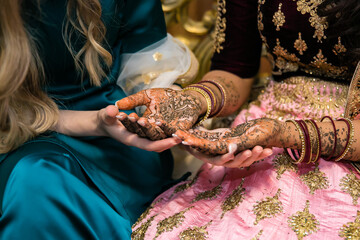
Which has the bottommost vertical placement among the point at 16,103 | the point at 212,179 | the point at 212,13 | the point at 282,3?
the point at 212,179

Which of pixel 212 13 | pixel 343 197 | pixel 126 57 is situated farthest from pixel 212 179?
pixel 212 13

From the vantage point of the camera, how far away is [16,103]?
756 mm

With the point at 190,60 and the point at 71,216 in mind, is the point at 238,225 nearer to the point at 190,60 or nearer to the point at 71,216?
the point at 71,216

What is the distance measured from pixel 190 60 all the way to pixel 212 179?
1.13 feet

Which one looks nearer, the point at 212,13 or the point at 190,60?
the point at 190,60

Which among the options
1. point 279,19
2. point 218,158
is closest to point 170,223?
point 218,158

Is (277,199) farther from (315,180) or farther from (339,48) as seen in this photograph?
(339,48)

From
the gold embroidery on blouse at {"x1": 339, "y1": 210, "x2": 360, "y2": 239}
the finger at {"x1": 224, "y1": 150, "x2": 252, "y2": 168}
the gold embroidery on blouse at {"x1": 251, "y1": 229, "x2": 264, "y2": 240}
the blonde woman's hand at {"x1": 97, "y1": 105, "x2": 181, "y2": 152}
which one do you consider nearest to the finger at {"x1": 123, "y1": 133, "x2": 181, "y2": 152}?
the blonde woman's hand at {"x1": 97, "y1": 105, "x2": 181, "y2": 152}

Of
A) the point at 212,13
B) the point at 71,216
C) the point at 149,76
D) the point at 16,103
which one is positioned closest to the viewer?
the point at 71,216

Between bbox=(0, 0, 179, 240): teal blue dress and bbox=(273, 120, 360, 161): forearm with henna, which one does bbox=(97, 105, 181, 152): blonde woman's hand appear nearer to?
bbox=(0, 0, 179, 240): teal blue dress

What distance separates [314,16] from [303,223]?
1.47ft

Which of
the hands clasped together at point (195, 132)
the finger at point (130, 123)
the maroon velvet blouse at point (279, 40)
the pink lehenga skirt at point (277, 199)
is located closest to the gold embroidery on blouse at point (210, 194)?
the pink lehenga skirt at point (277, 199)

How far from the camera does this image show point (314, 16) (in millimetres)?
761

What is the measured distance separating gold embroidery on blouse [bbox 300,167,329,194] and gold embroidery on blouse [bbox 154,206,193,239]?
264mm
